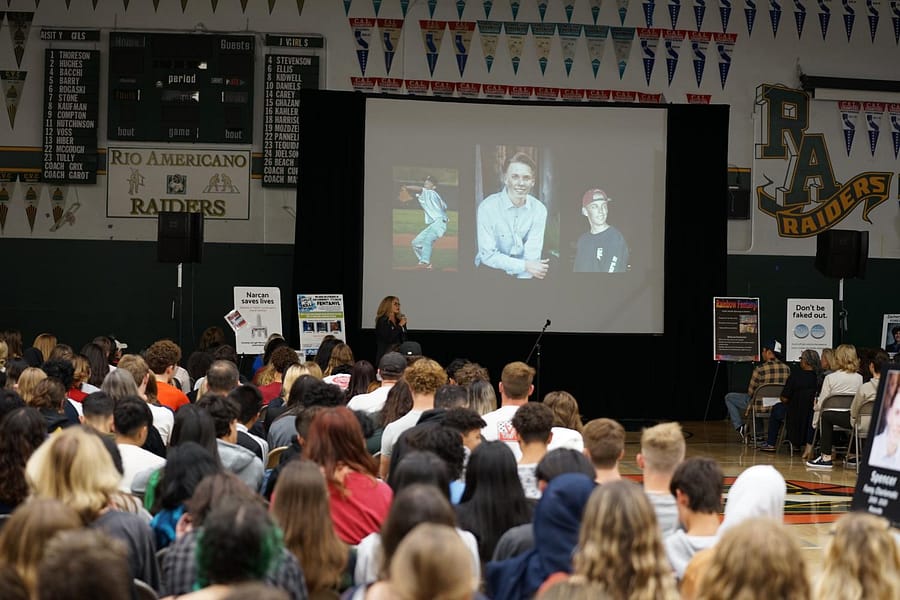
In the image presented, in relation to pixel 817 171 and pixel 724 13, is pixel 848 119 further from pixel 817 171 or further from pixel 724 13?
pixel 724 13

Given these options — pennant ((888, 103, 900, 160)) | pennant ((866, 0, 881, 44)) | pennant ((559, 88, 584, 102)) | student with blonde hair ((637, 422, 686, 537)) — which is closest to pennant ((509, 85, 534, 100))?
pennant ((559, 88, 584, 102))

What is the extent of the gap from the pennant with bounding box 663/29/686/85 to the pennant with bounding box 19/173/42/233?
8.49m

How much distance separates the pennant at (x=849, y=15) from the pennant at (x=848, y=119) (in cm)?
93

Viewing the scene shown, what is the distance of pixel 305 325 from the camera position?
13109 millimetres

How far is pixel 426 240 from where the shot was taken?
13.8 m

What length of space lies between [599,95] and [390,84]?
112 inches

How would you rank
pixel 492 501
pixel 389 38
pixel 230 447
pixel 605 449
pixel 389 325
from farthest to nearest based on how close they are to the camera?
pixel 389 38
pixel 389 325
pixel 230 447
pixel 605 449
pixel 492 501

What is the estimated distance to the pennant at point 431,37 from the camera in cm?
1485

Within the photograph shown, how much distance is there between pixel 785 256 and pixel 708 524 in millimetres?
12651

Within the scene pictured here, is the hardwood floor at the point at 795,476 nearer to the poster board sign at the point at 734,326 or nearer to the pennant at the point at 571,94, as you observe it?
the poster board sign at the point at 734,326

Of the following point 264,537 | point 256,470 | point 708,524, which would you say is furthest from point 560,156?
point 264,537

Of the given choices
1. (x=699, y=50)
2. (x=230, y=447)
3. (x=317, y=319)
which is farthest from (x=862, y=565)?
(x=699, y=50)

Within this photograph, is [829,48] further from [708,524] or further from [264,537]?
[264,537]

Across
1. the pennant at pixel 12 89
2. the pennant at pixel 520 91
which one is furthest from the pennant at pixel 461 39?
the pennant at pixel 12 89
